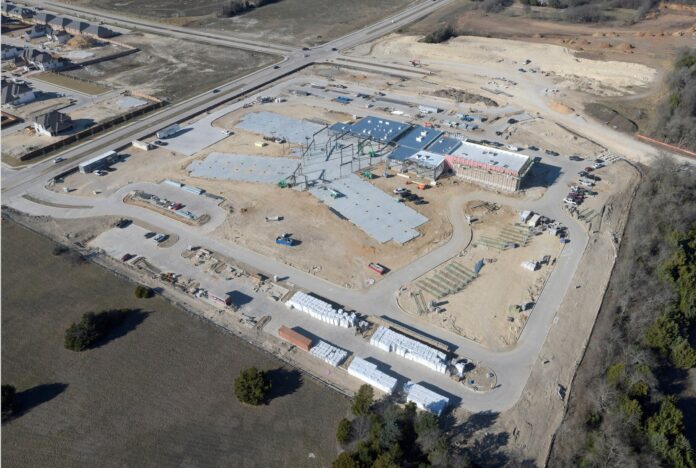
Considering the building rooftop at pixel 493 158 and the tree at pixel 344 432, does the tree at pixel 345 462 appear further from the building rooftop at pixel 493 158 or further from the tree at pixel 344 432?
the building rooftop at pixel 493 158

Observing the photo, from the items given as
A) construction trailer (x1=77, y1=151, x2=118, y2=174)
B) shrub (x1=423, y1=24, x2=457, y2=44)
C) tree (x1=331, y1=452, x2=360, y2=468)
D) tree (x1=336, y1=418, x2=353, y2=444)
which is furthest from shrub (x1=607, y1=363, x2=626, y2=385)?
shrub (x1=423, y1=24, x2=457, y2=44)

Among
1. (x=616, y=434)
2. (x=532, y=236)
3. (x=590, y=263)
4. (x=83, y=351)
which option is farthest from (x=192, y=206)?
(x=616, y=434)

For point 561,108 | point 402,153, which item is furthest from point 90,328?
point 561,108

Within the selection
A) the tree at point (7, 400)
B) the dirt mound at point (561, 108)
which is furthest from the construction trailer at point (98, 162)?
the dirt mound at point (561, 108)

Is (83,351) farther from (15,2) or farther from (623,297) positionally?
(15,2)

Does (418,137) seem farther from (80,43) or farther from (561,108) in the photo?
(80,43)

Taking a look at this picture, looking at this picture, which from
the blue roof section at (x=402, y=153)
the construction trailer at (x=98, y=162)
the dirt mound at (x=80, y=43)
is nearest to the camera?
the blue roof section at (x=402, y=153)

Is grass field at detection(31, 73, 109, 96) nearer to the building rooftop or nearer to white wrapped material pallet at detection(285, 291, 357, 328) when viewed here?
the building rooftop
